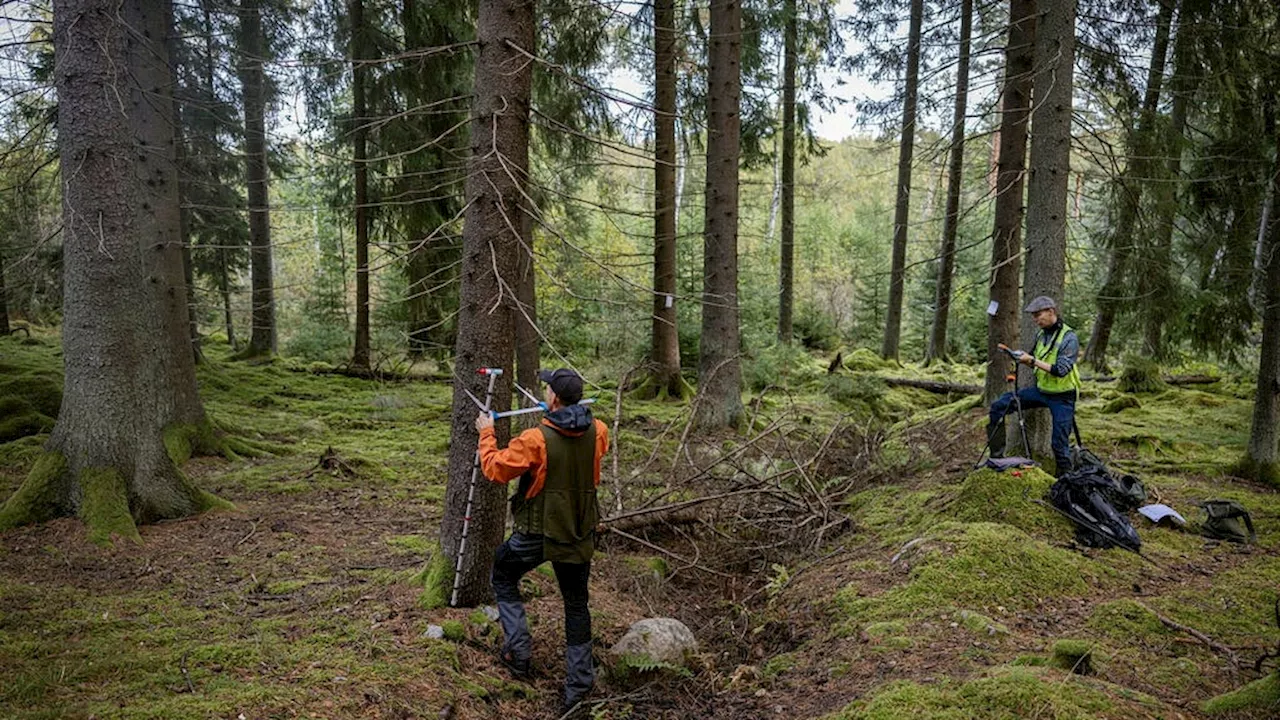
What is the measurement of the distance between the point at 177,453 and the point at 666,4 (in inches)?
383

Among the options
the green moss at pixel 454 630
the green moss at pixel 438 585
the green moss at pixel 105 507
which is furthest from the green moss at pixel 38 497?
the green moss at pixel 454 630

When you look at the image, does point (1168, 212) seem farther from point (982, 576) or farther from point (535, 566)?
point (535, 566)

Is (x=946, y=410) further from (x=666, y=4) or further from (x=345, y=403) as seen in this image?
(x=345, y=403)

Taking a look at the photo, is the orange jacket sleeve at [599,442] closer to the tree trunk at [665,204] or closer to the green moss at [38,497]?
the green moss at [38,497]

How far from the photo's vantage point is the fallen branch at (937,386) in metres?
15.3

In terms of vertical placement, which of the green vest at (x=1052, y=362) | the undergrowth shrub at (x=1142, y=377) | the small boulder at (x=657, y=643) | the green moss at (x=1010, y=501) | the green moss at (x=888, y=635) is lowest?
→ the small boulder at (x=657, y=643)

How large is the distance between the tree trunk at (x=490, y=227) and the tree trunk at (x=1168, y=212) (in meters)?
7.89

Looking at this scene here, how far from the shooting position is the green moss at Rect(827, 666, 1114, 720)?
3.14m

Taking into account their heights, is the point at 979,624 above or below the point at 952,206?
below

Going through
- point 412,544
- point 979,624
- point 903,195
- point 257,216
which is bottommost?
point 412,544

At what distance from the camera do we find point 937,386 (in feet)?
52.0

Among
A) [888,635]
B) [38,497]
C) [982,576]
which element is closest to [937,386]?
[982,576]

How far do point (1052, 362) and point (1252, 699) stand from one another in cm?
395

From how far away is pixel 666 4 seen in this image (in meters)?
11.5
